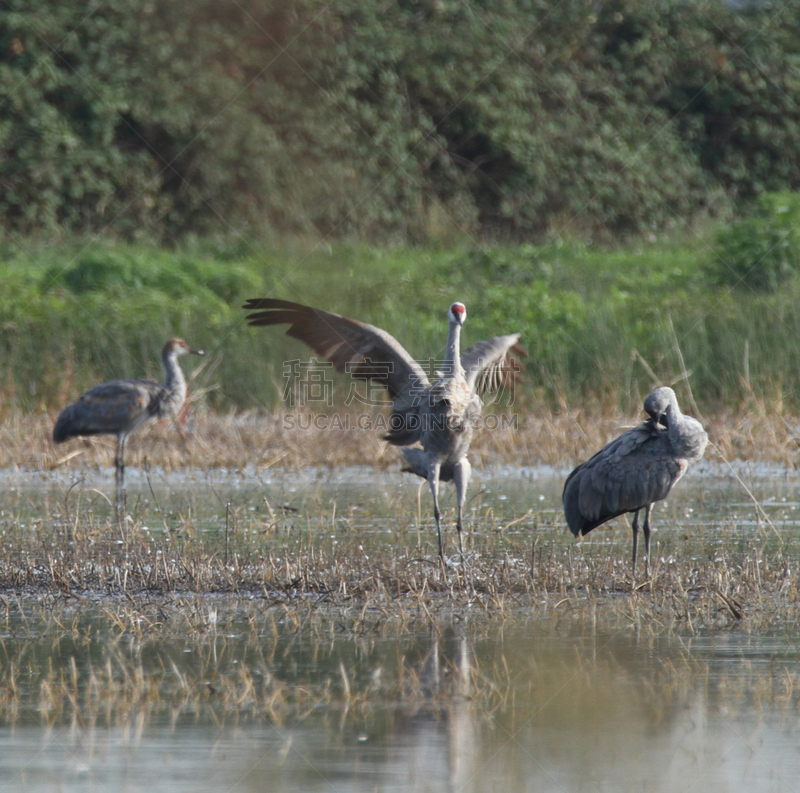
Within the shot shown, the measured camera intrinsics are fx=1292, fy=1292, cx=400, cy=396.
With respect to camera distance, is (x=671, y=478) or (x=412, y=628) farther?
(x=671, y=478)

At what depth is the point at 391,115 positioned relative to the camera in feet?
62.3

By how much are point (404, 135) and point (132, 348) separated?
7410 millimetres

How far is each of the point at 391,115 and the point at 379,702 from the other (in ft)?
51.3

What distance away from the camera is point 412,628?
5324 mm

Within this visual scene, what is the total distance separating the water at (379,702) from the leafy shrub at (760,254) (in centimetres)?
1038

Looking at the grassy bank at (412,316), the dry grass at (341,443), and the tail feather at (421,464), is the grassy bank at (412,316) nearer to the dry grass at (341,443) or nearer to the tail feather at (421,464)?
the dry grass at (341,443)

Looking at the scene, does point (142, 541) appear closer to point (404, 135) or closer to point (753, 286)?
point (753, 286)

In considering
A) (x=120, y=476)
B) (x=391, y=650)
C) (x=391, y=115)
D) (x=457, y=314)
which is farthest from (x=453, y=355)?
(x=391, y=115)

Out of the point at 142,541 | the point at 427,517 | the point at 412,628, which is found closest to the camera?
the point at 412,628

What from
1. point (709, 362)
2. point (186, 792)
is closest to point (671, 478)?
point (186, 792)

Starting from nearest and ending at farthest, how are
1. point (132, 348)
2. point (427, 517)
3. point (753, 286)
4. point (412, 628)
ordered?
→ point (412, 628) → point (427, 517) → point (132, 348) → point (753, 286)

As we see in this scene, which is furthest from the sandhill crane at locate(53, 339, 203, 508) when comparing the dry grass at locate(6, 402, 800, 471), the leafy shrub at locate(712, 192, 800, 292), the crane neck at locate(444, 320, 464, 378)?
the leafy shrub at locate(712, 192, 800, 292)

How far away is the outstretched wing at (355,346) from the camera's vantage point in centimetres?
774

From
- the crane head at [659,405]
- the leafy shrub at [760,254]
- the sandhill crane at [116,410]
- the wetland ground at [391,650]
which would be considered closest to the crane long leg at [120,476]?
the sandhill crane at [116,410]
